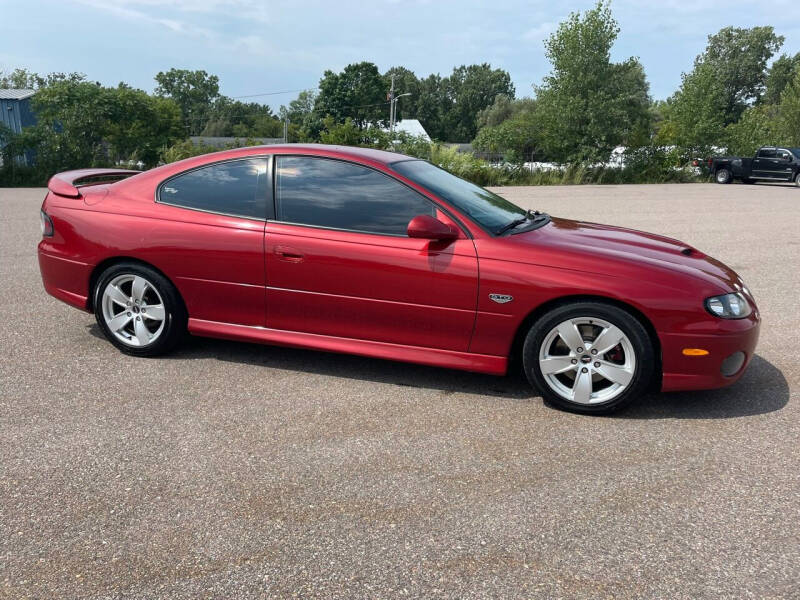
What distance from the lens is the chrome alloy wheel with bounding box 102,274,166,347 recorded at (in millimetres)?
4828

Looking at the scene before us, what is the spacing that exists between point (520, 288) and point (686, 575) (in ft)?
6.20

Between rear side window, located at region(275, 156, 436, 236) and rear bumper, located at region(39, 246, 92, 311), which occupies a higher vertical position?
rear side window, located at region(275, 156, 436, 236)

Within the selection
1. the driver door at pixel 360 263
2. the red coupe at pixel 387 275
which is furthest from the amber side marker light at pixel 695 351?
the driver door at pixel 360 263

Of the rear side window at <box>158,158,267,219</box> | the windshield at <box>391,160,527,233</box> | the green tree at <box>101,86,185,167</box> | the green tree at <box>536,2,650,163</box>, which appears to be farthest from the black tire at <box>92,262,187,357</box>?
the green tree at <box>536,2,650,163</box>

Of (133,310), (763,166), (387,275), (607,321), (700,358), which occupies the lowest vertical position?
(133,310)

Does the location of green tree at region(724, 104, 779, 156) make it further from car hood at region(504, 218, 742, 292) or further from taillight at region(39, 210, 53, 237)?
taillight at region(39, 210, 53, 237)

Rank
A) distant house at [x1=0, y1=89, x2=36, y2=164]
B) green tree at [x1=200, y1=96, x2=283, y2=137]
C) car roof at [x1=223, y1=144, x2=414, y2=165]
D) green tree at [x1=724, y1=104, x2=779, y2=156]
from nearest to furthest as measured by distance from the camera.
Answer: car roof at [x1=223, y1=144, x2=414, y2=165] < green tree at [x1=724, y1=104, x2=779, y2=156] < distant house at [x1=0, y1=89, x2=36, y2=164] < green tree at [x1=200, y1=96, x2=283, y2=137]

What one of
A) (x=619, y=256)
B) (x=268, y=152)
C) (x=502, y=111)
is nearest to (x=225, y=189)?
(x=268, y=152)

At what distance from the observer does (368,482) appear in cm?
321

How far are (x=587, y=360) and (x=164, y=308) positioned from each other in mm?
2870

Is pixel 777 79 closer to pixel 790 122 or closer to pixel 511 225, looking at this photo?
pixel 790 122

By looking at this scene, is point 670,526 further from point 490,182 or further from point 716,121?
point 716,121

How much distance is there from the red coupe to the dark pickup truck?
28.1m

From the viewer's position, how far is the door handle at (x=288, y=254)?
4.42m
